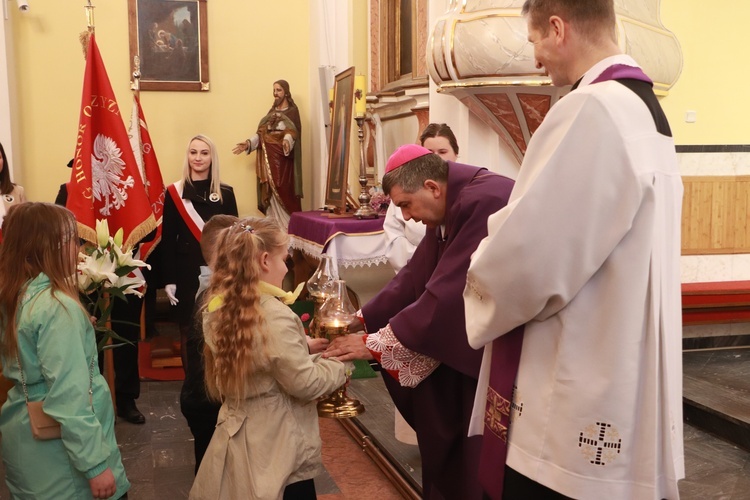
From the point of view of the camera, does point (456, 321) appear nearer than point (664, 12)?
Yes

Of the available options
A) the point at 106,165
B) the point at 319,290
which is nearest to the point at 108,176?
the point at 106,165

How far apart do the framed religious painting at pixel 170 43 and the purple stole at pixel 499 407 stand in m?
7.71

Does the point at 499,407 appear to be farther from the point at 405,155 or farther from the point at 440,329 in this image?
the point at 405,155

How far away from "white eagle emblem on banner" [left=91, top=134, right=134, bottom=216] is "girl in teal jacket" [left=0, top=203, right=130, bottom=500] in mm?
2668

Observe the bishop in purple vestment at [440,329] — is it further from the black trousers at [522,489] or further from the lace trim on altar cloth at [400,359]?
the black trousers at [522,489]

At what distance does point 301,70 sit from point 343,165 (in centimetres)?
338

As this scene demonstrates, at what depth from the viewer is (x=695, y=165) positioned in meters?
6.20

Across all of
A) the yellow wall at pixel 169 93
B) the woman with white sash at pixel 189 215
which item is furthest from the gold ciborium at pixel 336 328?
the yellow wall at pixel 169 93

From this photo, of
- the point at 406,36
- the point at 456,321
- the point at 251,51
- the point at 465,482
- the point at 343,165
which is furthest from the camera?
the point at 251,51

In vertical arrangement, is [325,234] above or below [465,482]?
above

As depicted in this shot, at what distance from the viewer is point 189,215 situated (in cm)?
526

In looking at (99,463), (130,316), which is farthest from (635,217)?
(130,316)

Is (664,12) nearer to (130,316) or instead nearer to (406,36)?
(406,36)

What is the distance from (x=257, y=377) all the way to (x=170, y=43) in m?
7.10
